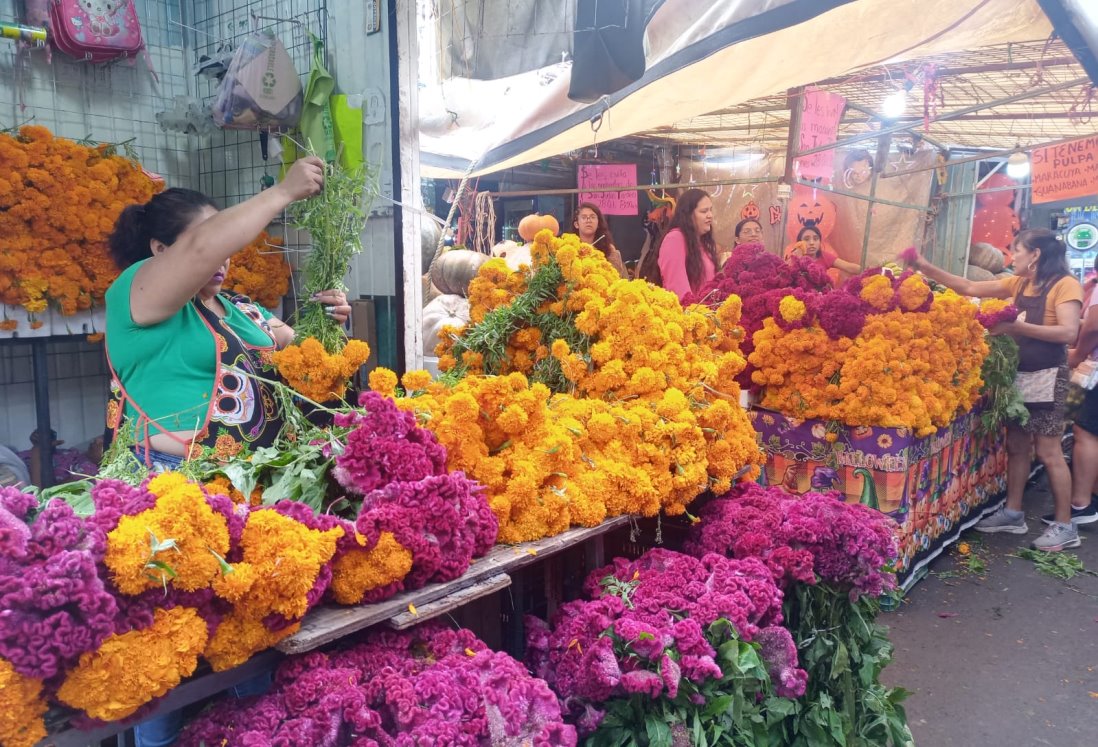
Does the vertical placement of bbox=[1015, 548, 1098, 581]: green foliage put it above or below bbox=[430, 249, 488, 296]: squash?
below

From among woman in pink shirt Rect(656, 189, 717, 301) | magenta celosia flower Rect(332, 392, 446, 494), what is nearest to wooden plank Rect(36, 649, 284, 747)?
magenta celosia flower Rect(332, 392, 446, 494)

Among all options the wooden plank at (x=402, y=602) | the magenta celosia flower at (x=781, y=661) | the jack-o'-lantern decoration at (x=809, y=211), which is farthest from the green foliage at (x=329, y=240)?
the jack-o'-lantern decoration at (x=809, y=211)

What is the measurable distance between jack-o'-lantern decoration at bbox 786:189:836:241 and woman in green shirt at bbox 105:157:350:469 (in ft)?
23.3

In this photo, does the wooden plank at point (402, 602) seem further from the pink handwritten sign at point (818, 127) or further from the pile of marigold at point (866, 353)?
the pink handwritten sign at point (818, 127)

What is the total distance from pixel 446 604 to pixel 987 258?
10.2m

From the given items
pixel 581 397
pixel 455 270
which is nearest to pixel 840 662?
pixel 581 397

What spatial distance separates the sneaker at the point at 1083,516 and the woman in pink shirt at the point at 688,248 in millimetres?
3325

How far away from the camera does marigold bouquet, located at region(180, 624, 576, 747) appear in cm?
141

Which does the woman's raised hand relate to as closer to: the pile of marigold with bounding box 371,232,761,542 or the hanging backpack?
the pile of marigold with bounding box 371,232,761,542

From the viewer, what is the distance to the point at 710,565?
237 centimetres

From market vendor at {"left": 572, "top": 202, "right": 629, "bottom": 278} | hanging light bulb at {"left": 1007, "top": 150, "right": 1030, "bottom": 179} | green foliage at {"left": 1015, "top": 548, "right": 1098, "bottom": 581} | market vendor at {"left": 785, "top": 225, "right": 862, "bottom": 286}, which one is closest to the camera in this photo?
green foliage at {"left": 1015, "top": 548, "right": 1098, "bottom": 581}

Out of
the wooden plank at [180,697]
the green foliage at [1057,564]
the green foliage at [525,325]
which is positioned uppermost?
the green foliage at [525,325]

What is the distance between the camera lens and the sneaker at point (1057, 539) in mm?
5391

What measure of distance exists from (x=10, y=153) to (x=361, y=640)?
328cm
